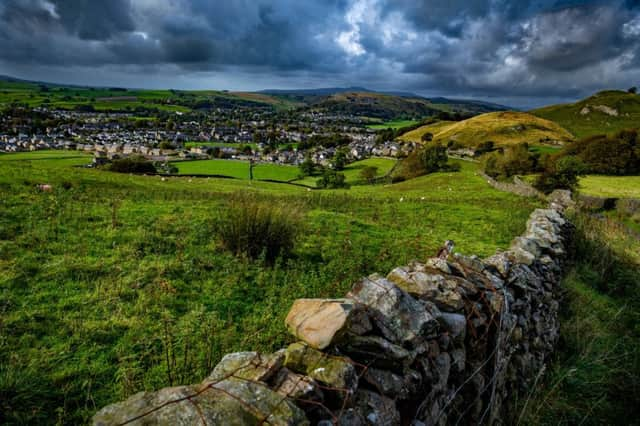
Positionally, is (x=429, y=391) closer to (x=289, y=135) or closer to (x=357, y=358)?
(x=357, y=358)

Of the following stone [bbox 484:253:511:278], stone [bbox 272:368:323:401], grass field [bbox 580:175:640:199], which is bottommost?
grass field [bbox 580:175:640:199]

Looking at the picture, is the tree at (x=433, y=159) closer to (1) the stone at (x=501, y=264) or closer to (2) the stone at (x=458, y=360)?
(1) the stone at (x=501, y=264)

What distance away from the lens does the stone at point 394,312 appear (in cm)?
288

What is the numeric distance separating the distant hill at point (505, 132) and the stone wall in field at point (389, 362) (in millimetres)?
78206

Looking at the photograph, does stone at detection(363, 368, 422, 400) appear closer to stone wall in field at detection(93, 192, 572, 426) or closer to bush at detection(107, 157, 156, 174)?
stone wall in field at detection(93, 192, 572, 426)

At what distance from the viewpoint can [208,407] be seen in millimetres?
1821

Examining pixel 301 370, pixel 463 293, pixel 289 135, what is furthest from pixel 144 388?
pixel 289 135

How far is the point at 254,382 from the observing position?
207 cm

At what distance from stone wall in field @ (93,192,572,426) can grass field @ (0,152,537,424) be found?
1.15m

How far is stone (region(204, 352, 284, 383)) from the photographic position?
7.15 feet

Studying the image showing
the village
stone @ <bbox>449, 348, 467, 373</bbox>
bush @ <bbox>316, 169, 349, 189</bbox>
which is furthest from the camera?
the village

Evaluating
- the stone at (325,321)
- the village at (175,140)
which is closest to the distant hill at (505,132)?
the village at (175,140)

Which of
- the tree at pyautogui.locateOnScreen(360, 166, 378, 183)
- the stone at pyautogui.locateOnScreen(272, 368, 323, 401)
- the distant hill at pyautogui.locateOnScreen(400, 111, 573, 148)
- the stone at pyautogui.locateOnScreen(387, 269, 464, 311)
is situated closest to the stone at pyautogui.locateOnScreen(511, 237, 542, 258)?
the stone at pyautogui.locateOnScreen(387, 269, 464, 311)

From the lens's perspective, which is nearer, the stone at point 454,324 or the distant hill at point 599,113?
the stone at point 454,324
